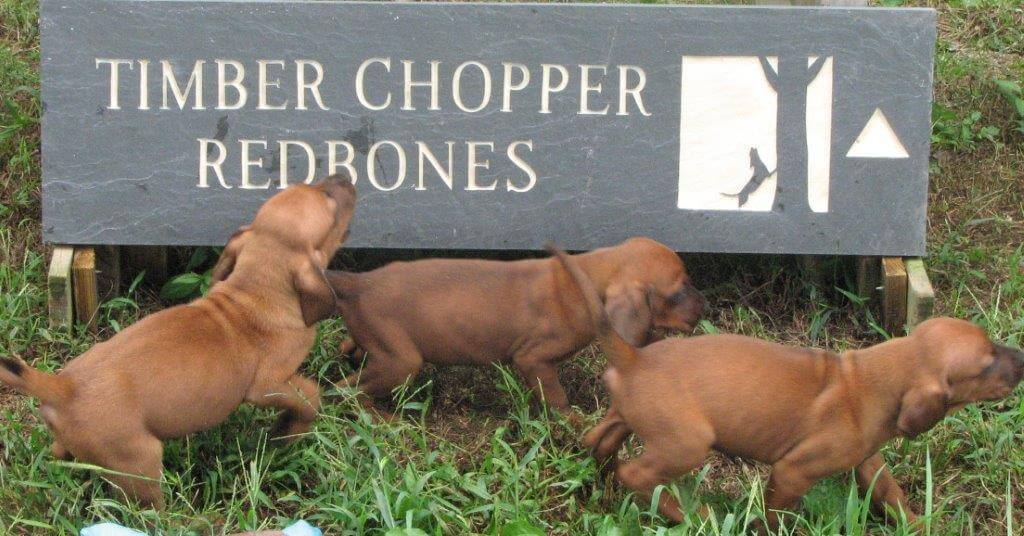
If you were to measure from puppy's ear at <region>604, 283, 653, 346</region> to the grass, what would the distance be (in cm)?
43

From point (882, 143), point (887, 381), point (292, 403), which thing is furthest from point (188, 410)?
point (882, 143)

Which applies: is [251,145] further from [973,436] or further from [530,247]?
[973,436]

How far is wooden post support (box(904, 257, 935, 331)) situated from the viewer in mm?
5520

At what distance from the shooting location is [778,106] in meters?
5.66

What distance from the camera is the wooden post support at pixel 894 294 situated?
5.60 metres

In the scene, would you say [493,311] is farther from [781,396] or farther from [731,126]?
[731,126]

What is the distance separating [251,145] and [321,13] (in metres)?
0.68

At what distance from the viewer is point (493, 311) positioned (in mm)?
5098

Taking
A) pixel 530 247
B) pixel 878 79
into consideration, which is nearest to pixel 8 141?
pixel 530 247

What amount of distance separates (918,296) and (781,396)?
1503 mm

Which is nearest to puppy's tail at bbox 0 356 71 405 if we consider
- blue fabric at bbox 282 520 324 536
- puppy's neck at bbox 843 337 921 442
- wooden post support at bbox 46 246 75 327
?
blue fabric at bbox 282 520 324 536

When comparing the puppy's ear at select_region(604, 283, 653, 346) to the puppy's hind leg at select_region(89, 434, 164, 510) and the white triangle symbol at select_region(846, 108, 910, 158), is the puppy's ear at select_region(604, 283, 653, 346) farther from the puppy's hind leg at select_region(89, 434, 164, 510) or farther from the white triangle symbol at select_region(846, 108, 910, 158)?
the puppy's hind leg at select_region(89, 434, 164, 510)

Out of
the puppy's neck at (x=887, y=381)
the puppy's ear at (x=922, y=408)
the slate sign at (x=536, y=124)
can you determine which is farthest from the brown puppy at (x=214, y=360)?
the puppy's ear at (x=922, y=408)

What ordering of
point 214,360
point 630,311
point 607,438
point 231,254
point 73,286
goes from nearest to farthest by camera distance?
1. point 214,360
2. point 607,438
3. point 231,254
4. point 630,311
5. point 73,286
